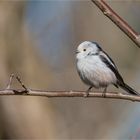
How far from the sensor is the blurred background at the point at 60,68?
1003 cm

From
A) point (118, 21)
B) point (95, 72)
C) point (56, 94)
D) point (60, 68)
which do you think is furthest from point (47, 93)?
point (60, 68)

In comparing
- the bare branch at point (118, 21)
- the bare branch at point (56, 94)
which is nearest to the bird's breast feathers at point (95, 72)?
the bare branch at point (56, 94)

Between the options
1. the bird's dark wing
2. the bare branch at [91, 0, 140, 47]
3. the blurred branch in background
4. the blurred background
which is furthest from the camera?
the blurred background

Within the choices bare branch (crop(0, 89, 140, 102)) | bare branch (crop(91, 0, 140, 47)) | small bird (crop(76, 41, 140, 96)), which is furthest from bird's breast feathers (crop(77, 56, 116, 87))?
bare branch (crop(91, 0, 140, 47))

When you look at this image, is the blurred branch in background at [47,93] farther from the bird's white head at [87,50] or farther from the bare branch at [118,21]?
the bird's white head at [87,50]

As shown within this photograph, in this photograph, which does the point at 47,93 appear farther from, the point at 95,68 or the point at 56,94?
the point at 95,68

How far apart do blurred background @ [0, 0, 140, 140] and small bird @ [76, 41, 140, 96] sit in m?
3.08

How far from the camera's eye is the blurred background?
10.0 m

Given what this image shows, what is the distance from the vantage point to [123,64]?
12.2 metres

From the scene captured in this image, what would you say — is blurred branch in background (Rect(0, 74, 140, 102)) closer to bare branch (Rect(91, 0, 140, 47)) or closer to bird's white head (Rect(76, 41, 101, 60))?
bare branch (Rect(91, 0, 140, 47))

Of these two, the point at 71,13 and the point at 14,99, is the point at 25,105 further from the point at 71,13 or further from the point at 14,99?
the point at 71,13

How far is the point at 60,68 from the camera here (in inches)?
477

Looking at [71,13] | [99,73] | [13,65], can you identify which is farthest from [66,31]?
[99,73]

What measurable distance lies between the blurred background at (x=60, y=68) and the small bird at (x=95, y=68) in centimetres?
308
